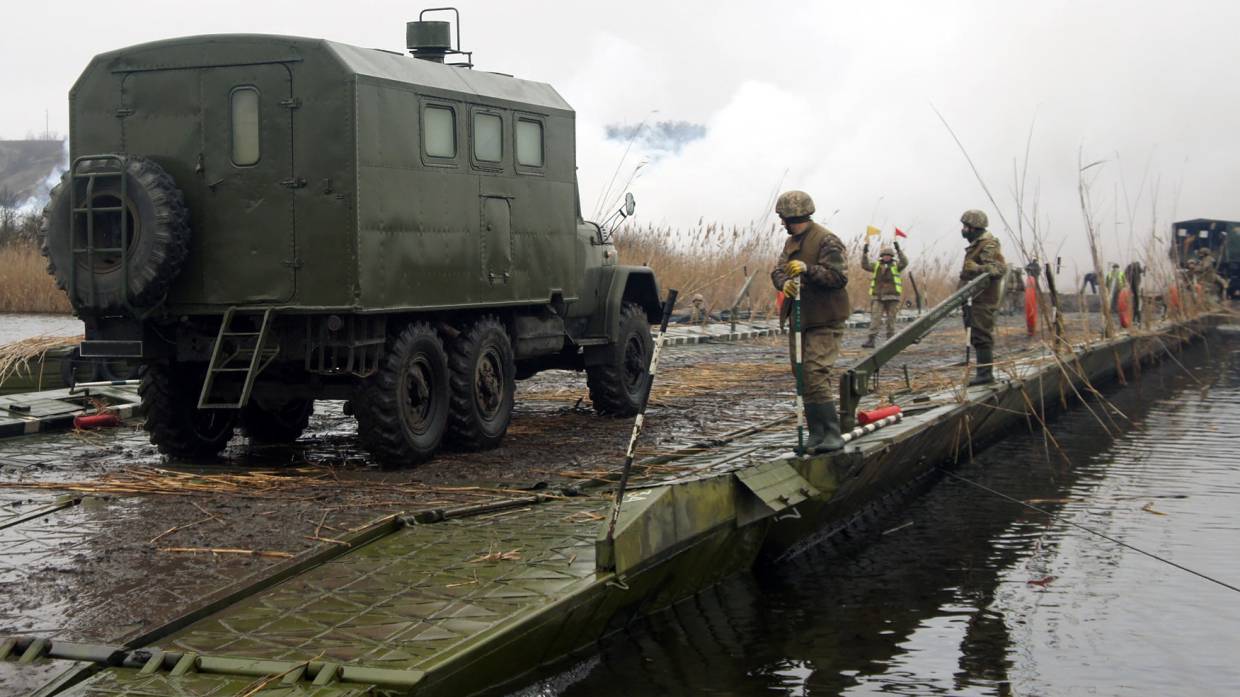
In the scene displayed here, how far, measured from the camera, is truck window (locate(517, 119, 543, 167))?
1274 cm

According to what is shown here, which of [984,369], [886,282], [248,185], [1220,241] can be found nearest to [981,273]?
[984,369]

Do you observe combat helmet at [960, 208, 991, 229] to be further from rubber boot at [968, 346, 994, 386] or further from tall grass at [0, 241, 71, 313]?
tall grass at [0, 241, 71, 313]

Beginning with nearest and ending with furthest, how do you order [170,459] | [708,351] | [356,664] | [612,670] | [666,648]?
[356,664] → [612,670] → [666,648] → [170,459] → [708,351]

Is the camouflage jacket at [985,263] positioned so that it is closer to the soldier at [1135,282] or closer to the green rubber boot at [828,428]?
the green rubber boot at [828,428]

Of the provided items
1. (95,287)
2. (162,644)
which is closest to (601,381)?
(95,287)

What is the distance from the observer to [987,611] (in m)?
8.47

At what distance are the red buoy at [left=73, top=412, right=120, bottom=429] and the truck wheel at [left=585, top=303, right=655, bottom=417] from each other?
14.7ft

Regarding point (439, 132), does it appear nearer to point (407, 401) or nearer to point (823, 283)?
point (407, 401)

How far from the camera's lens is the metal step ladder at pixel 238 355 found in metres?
10.6

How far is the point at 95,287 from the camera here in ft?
35.3

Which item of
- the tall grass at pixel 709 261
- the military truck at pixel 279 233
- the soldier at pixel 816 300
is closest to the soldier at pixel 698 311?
the tall grass at pixel 709 261

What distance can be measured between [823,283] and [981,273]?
19.3 ft

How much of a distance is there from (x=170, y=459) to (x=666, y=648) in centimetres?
568

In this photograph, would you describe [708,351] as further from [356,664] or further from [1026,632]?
[356,664]
